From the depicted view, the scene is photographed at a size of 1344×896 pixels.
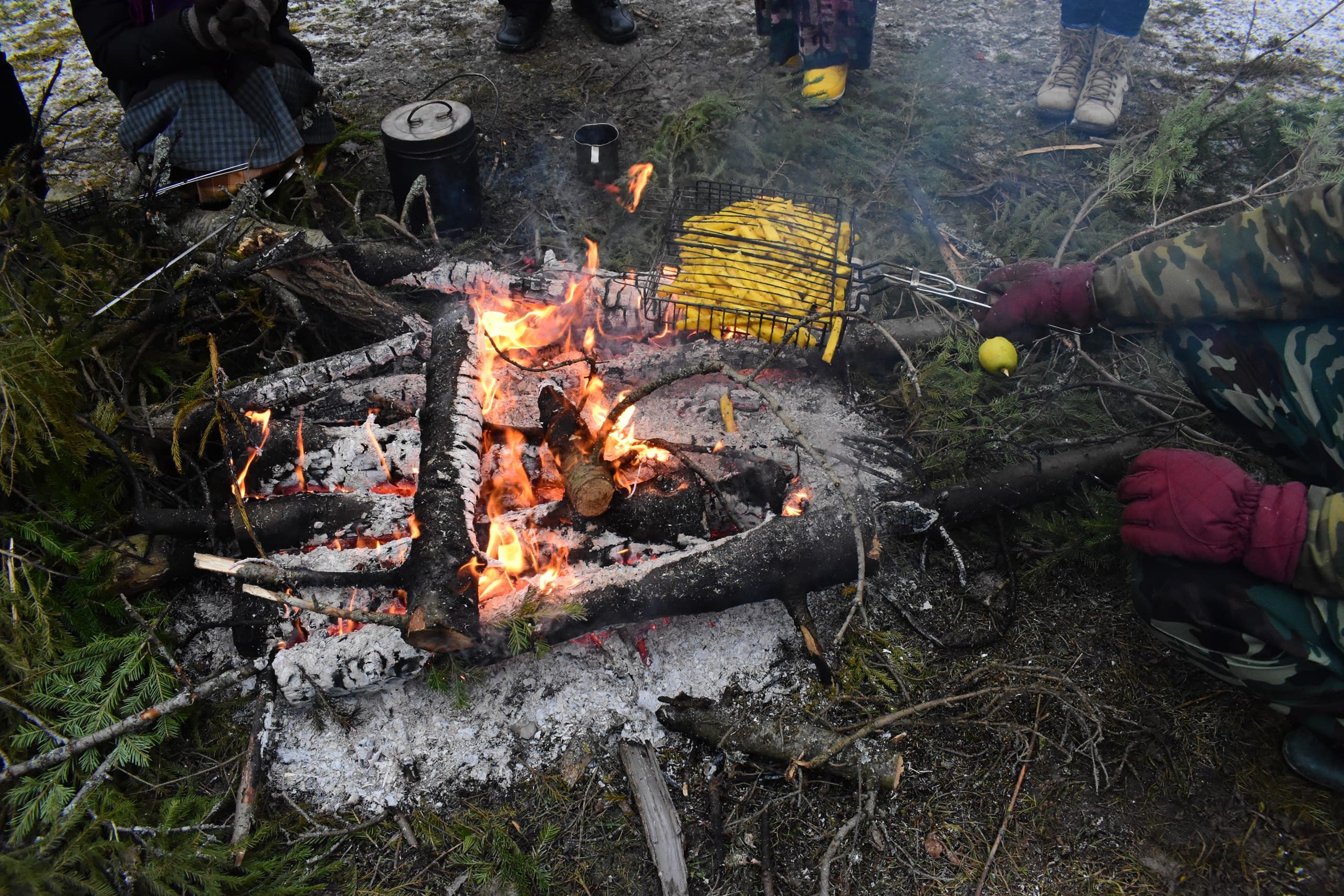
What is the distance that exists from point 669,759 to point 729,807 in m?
0.30

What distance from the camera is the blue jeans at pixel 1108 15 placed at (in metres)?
6.02

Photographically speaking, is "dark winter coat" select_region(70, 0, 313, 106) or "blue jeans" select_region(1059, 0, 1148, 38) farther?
"blue jeans" select_region(1059, 0, 1148, 38)

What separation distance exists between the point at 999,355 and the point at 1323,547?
1.54 meters

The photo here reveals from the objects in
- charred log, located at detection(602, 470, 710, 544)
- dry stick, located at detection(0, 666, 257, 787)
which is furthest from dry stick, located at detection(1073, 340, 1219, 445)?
dry stick, located at detection(0, 666, 257, 787)

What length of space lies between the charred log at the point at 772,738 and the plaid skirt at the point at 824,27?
565cm

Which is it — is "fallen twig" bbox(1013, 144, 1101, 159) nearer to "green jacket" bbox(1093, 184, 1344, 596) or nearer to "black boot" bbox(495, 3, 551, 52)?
"green jacket" bbox(1093, 184, 1344, 596)

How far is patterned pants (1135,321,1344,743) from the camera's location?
9.02ft

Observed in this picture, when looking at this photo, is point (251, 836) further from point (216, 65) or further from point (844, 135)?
point (844, 135)

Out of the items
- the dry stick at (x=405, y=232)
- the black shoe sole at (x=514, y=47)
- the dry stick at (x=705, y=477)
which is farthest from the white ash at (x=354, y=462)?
the black shoe sole at (x=514, y=47)

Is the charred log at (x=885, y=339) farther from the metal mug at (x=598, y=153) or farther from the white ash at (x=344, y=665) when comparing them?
the white ash at (x=344, y=665)

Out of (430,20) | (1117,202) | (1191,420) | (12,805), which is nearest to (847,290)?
(1191,420)

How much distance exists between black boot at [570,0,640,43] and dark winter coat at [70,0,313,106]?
3713mm

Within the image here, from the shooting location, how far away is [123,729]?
2707mm

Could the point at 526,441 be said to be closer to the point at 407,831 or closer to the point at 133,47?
the point at 407,831
